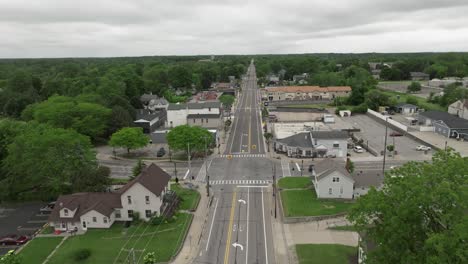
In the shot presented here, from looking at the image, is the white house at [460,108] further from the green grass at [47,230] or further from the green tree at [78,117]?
the green grass at [47,230]

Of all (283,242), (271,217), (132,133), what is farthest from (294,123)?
(283,242)

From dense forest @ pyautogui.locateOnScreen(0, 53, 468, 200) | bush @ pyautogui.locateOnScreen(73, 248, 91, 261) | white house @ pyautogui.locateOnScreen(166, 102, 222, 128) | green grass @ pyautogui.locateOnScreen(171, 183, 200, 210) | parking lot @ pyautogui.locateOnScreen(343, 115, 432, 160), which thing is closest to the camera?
bush @ pyautogui.locateOnScreen(73, 248, 91, 261)

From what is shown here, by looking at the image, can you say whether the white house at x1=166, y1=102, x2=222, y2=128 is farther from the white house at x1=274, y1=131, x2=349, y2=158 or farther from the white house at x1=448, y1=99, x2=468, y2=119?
the white house at x1=448, y1=99, x2=468, y2=119

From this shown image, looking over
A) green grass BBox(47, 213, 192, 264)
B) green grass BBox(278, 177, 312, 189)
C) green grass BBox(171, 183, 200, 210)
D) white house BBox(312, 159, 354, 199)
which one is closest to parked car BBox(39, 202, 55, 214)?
green grass BBox(47, 213, 192, 264)

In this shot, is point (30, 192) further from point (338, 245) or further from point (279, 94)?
point (279, 94)

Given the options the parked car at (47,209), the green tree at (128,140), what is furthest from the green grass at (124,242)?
the green tree at (128,140)

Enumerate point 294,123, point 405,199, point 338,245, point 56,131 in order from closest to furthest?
point 405,199
point 338,245
point 56,131
point 294,123
